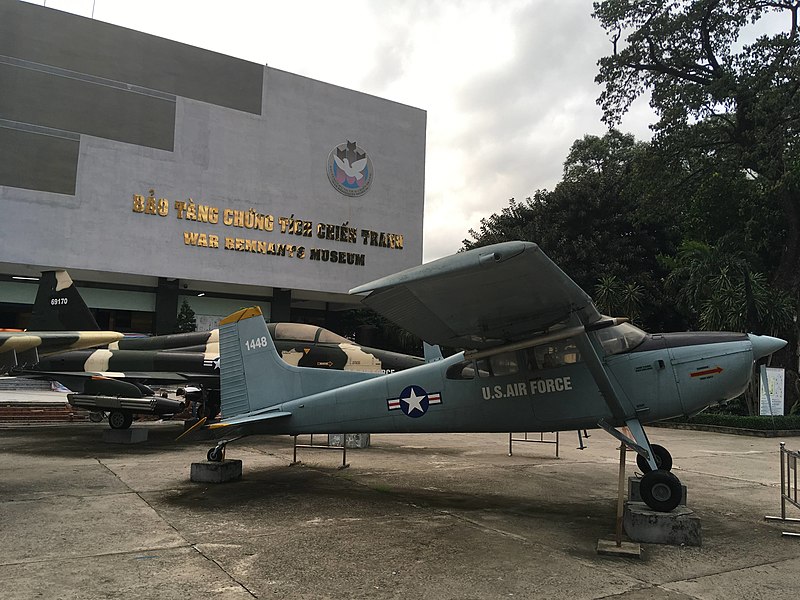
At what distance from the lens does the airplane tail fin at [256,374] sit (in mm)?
8016

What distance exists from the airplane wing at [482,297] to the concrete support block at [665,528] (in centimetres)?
213

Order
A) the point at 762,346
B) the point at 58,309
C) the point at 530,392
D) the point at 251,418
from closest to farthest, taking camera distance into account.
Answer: the point at 762,346
the point at 530,392
the point at 251,418
the point at 58,309

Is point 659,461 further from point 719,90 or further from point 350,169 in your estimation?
point 350,169

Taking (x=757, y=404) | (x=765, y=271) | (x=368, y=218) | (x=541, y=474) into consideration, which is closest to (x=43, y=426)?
(x=541, y=474)

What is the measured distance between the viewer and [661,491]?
5797 millimetres

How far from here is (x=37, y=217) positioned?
25047 mm

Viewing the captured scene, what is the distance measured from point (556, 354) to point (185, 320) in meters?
Result: 26.3

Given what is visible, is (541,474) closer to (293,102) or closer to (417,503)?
(417,503)

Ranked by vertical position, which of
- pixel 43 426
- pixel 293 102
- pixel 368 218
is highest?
pixel 293 102

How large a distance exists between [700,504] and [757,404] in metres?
14.3

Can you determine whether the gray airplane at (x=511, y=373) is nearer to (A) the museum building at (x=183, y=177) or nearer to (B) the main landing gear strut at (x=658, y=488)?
(B) the main landing gear strut at (x=658, y=488)

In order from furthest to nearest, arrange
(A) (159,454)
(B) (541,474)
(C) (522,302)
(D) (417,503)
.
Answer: (A) (159,454)
(B) (541,474)
(D) (417,503)
(C) (522,302)

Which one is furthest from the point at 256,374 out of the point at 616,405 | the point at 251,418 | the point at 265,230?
the point at 265,230

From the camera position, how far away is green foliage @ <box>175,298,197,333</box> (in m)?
29.4
